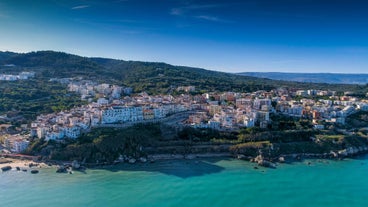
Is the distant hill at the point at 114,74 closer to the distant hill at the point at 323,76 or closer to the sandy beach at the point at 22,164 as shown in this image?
the sandy beach at the point at 22,164

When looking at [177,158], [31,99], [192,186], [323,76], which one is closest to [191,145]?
[177,158]

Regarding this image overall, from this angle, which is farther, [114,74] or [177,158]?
[114,74]

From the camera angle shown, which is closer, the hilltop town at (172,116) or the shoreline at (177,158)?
the shoreline at (177,158)

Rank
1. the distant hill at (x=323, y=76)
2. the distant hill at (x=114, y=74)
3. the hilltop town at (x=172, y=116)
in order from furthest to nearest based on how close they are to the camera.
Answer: the distant hill at (x=323, y=76) → the distant hill at (x=114, y=74) → the hilltop town at (x=172, y=116)

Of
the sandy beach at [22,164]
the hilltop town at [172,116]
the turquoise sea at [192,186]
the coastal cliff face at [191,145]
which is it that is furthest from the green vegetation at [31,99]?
the turquoise sea at [192,186]

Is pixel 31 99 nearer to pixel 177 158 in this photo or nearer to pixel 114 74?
pixel 177 158

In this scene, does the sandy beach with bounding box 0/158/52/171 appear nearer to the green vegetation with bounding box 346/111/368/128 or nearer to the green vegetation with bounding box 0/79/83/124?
the green vegetation with bounding box 0/79/83/124

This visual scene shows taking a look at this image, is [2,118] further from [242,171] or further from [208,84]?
[208,84]

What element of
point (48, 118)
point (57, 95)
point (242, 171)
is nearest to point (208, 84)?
point (57, 95)
